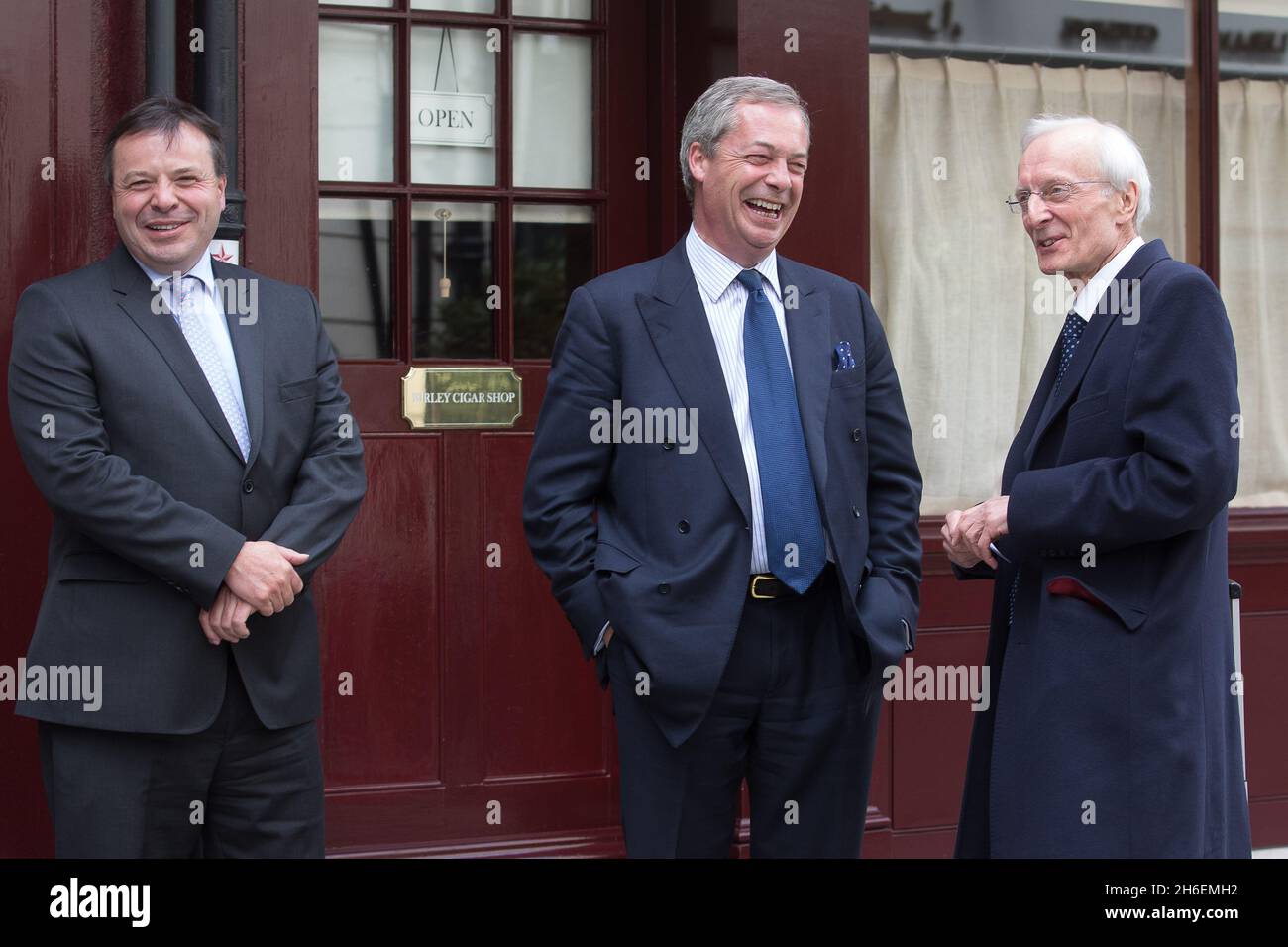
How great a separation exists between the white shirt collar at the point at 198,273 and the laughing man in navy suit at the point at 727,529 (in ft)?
2.69

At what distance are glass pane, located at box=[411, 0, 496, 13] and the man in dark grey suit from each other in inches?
57.1

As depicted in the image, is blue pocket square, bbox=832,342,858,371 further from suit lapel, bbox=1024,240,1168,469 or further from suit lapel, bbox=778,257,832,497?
suit lapel, bbox=1024,240,1168,469

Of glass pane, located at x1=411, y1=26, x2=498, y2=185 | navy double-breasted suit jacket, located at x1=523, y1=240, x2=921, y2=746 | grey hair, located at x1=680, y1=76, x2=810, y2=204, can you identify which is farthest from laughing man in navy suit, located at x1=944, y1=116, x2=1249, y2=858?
glass pane, located at x1=411, y1=26, x2=498, y2=185

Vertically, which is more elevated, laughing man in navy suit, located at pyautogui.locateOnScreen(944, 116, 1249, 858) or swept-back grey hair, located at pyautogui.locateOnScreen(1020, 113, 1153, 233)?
swept-back grey hair, located at pyautogui.locateOnScreen(1020, 113, 1153, 233)

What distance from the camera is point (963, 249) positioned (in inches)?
208

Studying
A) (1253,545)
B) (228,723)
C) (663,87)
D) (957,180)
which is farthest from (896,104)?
(228,723)

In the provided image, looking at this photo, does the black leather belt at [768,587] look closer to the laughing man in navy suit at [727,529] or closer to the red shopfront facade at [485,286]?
the laughing man in navy suit at [727,529]

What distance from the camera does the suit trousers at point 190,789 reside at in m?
3.15

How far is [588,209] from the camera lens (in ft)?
15.9

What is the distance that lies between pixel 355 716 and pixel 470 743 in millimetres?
371

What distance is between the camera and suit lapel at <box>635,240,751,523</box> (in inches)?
127

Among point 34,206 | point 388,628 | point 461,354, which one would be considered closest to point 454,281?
point 461,354
